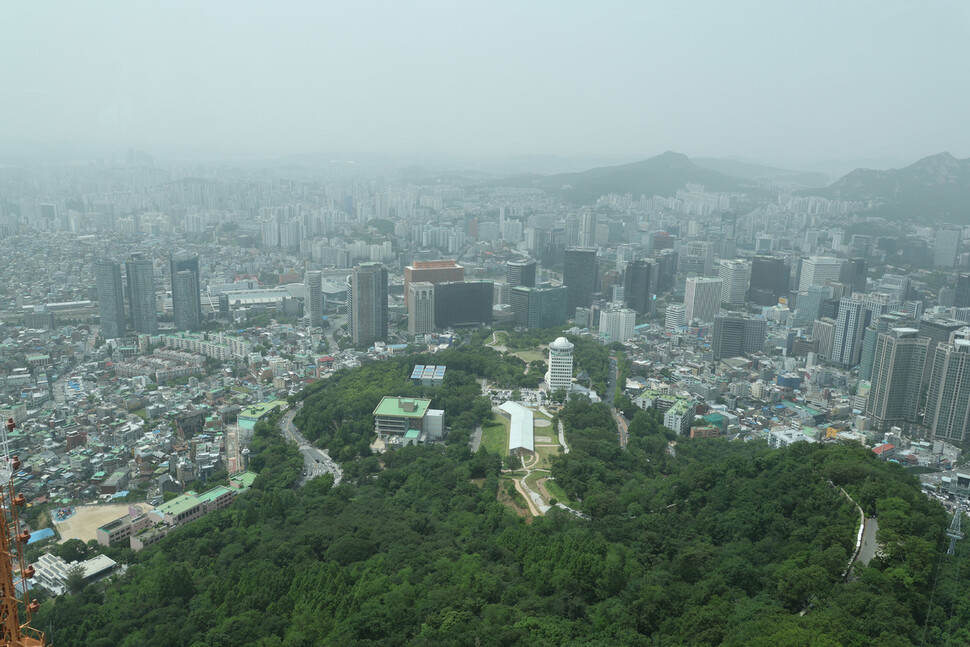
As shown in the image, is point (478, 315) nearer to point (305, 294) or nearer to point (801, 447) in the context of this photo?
point (305, 294)

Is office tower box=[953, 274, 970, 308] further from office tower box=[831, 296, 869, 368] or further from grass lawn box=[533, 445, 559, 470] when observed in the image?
grass lawn box=[533, 445, 559, 470]

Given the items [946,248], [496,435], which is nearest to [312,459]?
[496,435]

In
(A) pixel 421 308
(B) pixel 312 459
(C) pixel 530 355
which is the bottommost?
(B) pixel 312 459

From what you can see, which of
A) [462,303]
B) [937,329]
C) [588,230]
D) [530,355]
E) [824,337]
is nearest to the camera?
[937,329]

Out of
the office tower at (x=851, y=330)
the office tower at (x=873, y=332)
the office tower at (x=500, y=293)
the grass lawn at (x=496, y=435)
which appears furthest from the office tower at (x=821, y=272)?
the grass lawn at (x=496, y=435)

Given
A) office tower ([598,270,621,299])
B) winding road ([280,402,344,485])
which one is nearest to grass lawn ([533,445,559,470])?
winding road ([280,402,344,485])

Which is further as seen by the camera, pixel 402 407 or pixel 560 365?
pixel 560 365

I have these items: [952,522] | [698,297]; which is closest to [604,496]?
Result: [952,522]

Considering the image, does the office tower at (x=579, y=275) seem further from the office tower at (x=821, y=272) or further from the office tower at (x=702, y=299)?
the office tower at (x=821, y=272)

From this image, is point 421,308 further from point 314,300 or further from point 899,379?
point 899,379
